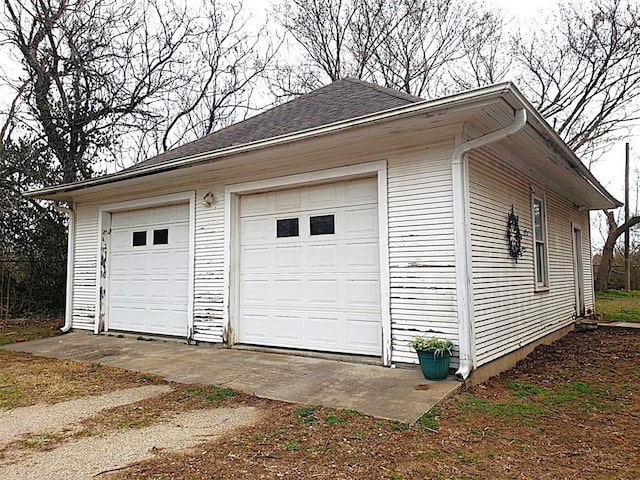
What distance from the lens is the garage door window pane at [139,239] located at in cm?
734

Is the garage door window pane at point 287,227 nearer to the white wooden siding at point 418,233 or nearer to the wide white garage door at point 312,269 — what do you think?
the wide white garage door at point 312,269

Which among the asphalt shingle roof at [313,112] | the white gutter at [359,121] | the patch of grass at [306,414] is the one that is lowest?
the patch of grass at [306,414]

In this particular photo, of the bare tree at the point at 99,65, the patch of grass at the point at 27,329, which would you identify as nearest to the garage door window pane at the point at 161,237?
the patch of grass at the point at 27,329

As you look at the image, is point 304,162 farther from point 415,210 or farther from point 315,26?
point 315,26

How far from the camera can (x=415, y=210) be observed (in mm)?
4703

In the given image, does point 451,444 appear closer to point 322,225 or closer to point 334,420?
point 334,420

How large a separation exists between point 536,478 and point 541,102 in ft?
52.2

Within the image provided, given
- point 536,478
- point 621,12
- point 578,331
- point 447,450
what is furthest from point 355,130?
point 621,12

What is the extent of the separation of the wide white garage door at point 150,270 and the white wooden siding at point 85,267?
35 cm

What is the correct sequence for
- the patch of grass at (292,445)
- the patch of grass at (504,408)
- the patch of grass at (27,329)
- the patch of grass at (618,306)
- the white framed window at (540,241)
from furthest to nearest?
the patch of grass at (618,306) < the patch of grass at (27,329) < the white framed window at (540,241) < the patch of grass at (504,408) < the patch of grass at (292,445)

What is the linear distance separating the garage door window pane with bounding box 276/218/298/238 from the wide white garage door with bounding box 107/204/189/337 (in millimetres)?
1730

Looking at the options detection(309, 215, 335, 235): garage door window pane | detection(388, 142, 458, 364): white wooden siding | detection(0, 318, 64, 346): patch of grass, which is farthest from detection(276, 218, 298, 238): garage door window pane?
detection(0, 318, 64, 346): patch of grass

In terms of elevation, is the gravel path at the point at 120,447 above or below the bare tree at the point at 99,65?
below

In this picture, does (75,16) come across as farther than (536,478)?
Yes
